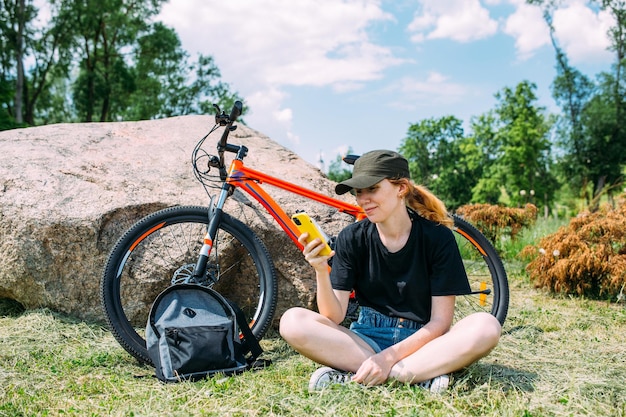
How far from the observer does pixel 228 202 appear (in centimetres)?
388

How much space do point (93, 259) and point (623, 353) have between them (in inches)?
133

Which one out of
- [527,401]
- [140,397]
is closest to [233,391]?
[140,397]

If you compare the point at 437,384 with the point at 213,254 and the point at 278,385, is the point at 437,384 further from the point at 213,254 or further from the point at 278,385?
the point at 213,254

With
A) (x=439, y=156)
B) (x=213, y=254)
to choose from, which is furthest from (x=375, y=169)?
(x=439, y=156)

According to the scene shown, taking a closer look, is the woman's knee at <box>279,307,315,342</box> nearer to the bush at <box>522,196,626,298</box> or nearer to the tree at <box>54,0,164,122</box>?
the bush at <box>522,196,626,298</box>

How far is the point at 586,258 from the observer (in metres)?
4.99

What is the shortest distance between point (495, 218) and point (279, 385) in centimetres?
418

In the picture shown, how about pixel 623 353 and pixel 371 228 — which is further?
pixel 623 353

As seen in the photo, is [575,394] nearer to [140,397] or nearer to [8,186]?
[140,397]

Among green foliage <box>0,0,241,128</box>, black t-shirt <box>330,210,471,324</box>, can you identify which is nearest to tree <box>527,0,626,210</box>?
green foliage <box>0,0,241,128</box>

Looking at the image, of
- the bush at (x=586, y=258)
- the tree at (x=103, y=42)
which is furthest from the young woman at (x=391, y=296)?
the tree at (x=103, y=42)

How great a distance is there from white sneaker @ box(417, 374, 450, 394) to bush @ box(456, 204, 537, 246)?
3853 mm

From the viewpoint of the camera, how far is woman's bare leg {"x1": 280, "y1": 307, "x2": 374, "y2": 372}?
2670 millimetres

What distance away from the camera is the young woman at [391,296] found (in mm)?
2580
